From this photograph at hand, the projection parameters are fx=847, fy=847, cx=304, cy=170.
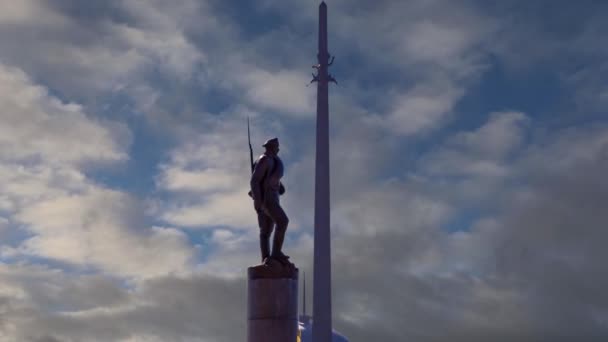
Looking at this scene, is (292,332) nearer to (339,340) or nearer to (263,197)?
(263,197)

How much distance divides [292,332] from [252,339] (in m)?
1.08

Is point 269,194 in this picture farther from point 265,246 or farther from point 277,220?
point 265,246

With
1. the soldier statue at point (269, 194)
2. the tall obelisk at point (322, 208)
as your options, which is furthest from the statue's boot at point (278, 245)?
the tall obelisk at point (322, 208)

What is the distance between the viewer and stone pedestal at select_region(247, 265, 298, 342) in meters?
22.4

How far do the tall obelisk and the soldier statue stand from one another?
3001 cm

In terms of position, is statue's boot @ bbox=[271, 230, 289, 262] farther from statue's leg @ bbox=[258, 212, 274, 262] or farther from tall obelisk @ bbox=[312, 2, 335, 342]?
tall obelisk @ bbox=[312, 2, 335, 342]

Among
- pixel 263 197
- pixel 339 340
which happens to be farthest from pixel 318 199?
pixel 263 197

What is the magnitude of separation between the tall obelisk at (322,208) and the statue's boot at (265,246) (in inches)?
1176

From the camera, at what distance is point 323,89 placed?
56.2m

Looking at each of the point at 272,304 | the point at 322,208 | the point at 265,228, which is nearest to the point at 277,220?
the point at 265,228

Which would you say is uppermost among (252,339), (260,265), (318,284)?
(318,284)

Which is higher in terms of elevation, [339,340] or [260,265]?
[339,340]

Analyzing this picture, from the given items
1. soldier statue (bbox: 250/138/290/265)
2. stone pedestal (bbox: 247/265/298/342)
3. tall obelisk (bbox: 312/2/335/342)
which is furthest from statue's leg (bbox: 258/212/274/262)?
tall obelisk (bbox: 312/2/335/342)

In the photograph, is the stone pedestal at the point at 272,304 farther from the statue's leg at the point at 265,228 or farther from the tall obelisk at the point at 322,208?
the tall obelisk at the point at 322,208
